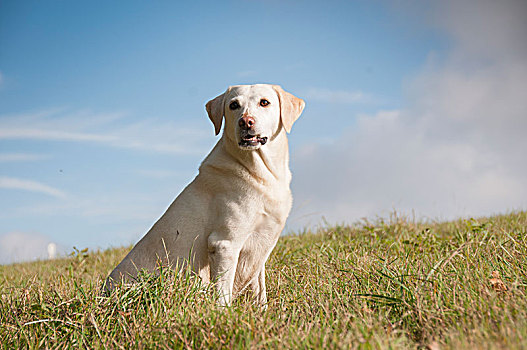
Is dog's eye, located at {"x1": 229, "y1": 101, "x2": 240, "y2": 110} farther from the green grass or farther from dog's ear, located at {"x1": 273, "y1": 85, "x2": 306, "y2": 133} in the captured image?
the green grass

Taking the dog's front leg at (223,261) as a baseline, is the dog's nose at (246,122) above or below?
above

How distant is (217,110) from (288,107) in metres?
0.66

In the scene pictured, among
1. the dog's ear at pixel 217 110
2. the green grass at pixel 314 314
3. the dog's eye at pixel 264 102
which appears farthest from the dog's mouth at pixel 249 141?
the green grass at pixel 314 314

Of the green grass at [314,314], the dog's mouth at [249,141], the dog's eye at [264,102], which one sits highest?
the dog's eye at [264,102]

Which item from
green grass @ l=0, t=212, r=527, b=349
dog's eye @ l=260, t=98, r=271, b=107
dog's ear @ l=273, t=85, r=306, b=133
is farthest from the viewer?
dog's ear @ l=273, t=85, r=306, b=133

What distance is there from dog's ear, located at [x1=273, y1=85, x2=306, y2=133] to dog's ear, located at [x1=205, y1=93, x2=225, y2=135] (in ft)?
1.69

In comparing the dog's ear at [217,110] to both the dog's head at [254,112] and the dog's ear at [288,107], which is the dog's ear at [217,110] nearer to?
the dog's head at [254,112]

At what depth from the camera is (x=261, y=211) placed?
12.3 ft

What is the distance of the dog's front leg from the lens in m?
3.58

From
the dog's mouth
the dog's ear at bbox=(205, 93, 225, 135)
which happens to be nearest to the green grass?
the dog's mouth

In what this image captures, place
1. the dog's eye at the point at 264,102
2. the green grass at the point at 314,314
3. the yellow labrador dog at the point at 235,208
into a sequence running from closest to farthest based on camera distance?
1. the green grass at the point at 314,314
2. the yellow labrador dog at the point at 235,208
3. the dog's eye at the point at 264,102

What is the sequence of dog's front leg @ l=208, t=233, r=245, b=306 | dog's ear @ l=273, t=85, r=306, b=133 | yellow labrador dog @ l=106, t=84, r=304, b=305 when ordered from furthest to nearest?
Result: dog's ear @ l=273, t=85, r=306, b=133 < yellow labrador dog @ l=106, t=84, r=304, b=305 < dog's front leg @ l=208, t=233, r=245, b=306

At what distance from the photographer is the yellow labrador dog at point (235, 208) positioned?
3689 millimetres

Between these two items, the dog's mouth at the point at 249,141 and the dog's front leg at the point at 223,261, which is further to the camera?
the dog's mouth at the point at 249,141
